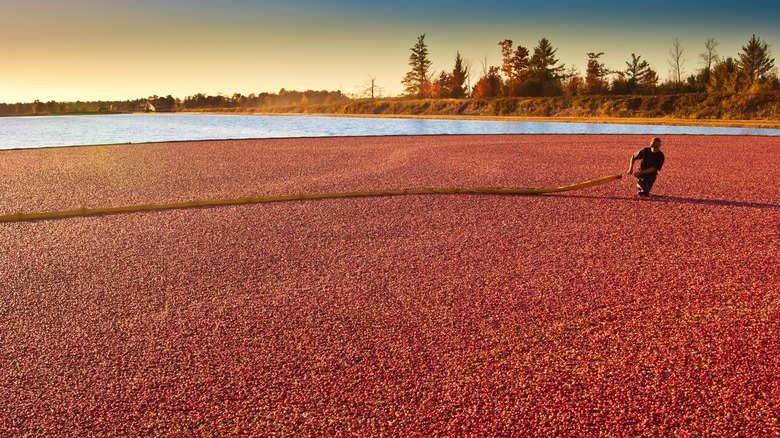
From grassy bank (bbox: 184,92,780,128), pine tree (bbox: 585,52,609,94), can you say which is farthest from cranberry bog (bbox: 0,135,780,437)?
pine tree (bbox: 585,52,609,94)

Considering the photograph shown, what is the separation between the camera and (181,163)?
13.3m

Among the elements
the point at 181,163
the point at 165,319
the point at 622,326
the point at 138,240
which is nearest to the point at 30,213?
the point at 138,240

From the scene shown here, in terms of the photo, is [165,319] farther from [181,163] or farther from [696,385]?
[181,163]

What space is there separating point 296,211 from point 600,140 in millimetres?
14484

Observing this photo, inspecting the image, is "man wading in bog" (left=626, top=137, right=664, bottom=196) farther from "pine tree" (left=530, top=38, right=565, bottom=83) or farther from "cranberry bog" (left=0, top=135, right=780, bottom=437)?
"pine tree" (left=530, top=38, right=565, bottom=83)

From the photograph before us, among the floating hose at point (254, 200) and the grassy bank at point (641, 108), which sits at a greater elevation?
the grassy bank at point (641, 108)

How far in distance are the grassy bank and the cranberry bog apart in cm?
2511

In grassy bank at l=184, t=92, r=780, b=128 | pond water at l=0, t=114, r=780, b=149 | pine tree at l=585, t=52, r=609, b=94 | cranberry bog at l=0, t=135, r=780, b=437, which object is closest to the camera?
cranberry bog at l=0, t=135, r=780, b=437

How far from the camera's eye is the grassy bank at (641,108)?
34.3 metres

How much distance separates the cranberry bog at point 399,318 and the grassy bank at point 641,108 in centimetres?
2511

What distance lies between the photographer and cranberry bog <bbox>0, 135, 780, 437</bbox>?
8.95 ft

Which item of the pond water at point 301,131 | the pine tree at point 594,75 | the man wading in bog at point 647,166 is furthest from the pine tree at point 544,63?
the man wading in bog at point 647,166

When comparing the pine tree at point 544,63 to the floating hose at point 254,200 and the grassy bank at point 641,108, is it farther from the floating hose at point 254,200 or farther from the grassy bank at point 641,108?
the floating hose at point 254,200

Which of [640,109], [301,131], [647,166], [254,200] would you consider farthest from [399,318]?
[640,109]
